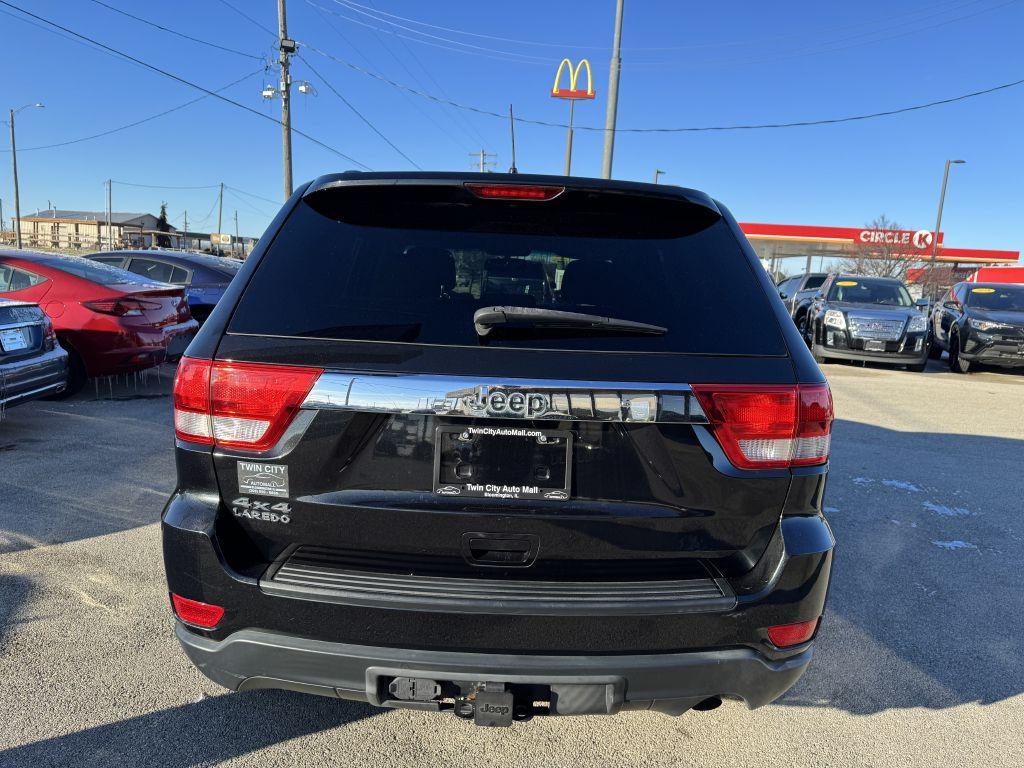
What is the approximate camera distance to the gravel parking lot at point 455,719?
90.4 inches

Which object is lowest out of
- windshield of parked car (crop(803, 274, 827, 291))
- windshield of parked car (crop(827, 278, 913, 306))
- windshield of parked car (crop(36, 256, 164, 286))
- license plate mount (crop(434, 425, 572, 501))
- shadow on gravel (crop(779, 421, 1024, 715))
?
shadow on gravel (crop(779, 421, 1024, 715))

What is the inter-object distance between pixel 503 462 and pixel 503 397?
182 millimetres

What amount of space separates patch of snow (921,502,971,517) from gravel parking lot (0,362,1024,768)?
0.07 feet

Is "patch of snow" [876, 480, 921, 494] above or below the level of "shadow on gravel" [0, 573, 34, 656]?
above

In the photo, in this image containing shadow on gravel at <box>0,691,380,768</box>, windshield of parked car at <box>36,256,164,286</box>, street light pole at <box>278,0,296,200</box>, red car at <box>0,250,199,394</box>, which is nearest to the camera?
shadow on gravel at <box>0,691,380,768</box>

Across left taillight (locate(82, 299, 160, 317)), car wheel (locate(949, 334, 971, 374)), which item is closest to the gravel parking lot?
left taillight (locate(82, 299, 160, 317))

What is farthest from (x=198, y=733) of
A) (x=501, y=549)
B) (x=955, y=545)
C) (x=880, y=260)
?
(x=880, y=260)

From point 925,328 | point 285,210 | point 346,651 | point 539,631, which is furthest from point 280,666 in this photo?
point 925,328

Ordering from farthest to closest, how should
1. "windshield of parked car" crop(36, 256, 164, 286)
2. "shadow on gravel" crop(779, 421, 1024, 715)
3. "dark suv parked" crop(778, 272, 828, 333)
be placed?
"dark suv parked" crop(778, 272, 828, 333), "windshield of parked car" crop(36, 256, 164, 286), "shadow on gravel" crop(779, 421, 1024, 715)

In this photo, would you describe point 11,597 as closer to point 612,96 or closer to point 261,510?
point 261,510

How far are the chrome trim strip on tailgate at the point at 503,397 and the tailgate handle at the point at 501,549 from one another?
33 centimetres

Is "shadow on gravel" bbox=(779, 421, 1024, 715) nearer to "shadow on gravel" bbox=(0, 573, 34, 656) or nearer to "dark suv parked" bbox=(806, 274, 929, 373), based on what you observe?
"shadow on gravel" bbox=(0, 573, 34, 656)

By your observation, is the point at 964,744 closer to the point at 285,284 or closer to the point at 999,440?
the point at 285,284

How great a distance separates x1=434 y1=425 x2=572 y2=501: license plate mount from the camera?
1.79 m
